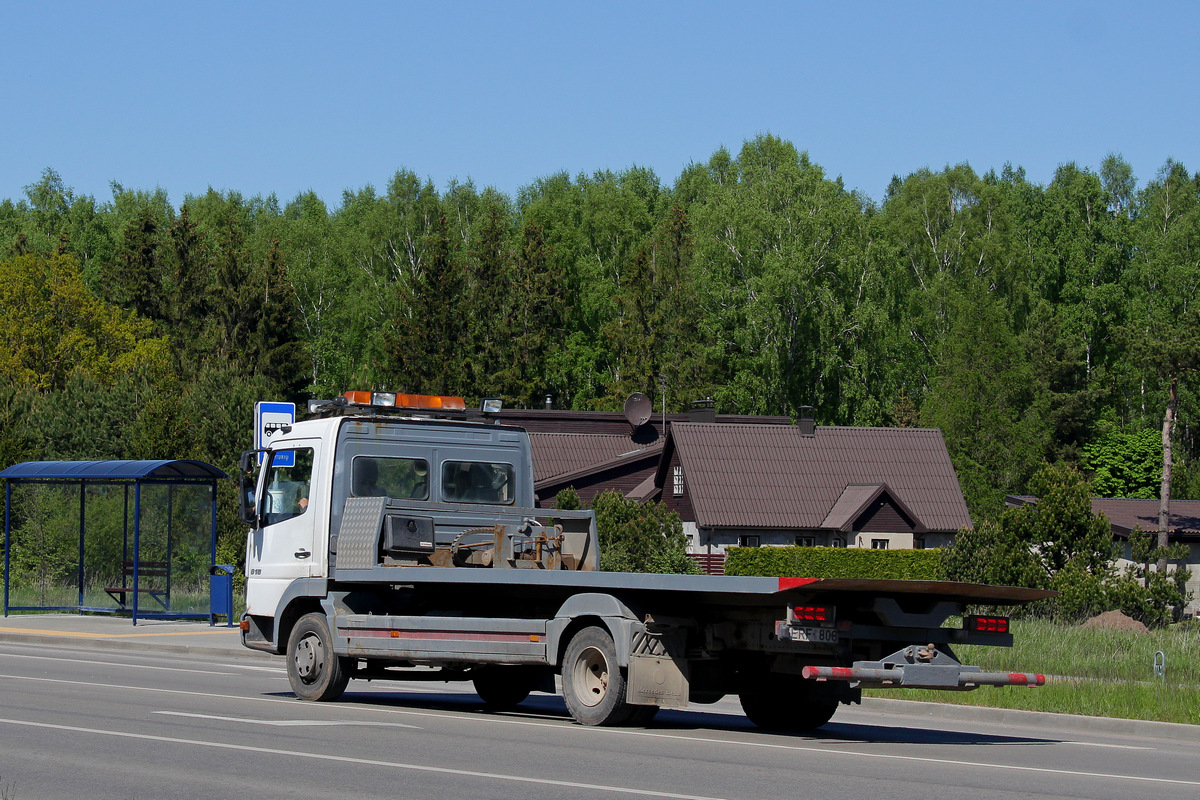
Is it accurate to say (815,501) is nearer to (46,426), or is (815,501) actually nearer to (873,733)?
(46,426)

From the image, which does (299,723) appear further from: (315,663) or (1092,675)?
(1092,675)

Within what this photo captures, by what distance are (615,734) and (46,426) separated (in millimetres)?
41196

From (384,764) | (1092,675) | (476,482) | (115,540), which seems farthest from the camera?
(115,540)

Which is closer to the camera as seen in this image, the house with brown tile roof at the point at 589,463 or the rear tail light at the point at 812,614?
the rear tail light at the point at 812,614

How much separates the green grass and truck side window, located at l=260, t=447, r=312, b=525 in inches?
266

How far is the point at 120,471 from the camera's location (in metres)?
25.8

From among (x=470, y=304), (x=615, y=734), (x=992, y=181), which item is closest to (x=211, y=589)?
(x=615, y=734)

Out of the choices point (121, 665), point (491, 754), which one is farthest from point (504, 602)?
point (121, 665)

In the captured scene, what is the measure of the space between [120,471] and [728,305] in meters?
49.8

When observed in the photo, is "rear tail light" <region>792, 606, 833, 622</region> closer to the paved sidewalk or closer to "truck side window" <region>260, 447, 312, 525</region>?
"truck side window" <region>260, 447, 312, 525</region>

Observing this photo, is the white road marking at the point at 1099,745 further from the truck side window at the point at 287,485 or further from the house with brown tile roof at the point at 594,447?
the house with brown tile roof at the point at 594,447

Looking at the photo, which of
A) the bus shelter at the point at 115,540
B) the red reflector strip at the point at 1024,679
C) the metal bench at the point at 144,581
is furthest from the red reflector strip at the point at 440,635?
the metal bench at the point at 144,581

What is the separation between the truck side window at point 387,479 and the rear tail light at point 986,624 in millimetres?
5681

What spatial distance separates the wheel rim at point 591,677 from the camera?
1279cm
